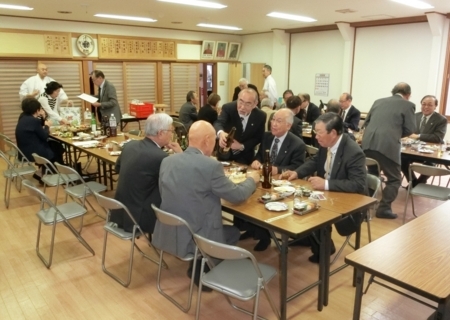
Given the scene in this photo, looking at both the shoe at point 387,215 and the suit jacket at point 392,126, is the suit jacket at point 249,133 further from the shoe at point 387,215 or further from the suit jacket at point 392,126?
the shoe at point 387,215

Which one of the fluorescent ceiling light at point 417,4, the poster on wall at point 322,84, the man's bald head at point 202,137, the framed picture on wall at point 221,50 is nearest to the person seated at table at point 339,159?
the man's bald head at point 202,137

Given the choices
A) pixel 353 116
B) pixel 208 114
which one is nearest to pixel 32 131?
pixel 208 114

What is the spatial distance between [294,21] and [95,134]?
5.05 meters

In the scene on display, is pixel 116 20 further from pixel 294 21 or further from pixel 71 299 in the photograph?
pixel 71 299

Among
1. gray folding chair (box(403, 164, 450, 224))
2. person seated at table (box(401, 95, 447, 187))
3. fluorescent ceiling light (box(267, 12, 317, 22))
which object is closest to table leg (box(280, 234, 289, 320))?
gray folding chair (box(403, 164, 450, 224))

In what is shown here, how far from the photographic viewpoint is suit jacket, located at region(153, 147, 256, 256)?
2.40 m

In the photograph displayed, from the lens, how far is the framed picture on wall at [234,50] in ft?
35.4

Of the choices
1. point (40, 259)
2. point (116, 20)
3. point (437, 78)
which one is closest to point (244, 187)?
point (40, 259)

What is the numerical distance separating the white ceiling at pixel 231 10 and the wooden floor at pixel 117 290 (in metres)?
3.89

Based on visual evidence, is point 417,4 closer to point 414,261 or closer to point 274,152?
point 274,152

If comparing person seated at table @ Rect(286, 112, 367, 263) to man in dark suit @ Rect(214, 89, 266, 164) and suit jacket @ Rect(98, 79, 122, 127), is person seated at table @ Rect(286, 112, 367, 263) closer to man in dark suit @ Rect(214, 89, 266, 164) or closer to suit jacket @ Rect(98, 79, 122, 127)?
man in dark suit @ Rect(214, 89, 266, 164)

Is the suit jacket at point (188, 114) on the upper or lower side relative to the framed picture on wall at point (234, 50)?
lower

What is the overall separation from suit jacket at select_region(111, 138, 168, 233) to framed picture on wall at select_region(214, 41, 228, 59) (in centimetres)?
807

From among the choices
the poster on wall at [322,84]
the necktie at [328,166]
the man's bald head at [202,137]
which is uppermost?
the poster on wall at [322,84]
